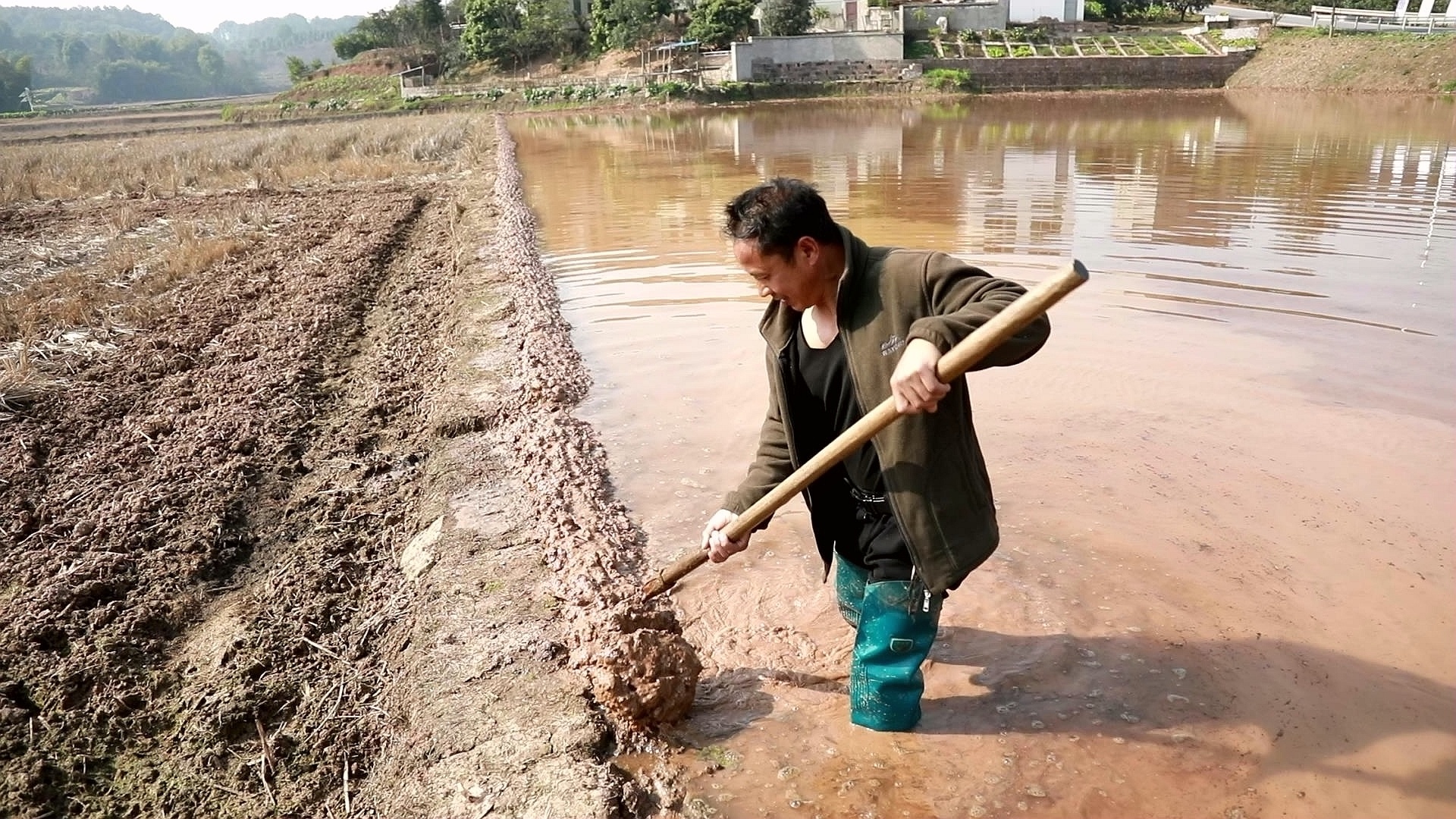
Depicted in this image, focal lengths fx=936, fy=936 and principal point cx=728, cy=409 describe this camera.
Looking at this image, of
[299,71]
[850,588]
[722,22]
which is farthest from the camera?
[299,71]

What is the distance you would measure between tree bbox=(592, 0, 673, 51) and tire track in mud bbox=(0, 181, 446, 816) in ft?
138

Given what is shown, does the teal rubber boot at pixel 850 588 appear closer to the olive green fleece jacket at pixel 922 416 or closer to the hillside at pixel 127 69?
the olive green fleece jacket at pixel 922 416

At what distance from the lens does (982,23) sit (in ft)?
136

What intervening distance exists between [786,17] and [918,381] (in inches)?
1727

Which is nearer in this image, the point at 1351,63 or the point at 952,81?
the point at 1351,63

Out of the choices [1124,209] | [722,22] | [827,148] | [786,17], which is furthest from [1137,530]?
[786,17]

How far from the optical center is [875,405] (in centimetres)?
207

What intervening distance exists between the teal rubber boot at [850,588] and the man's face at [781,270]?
79 cm

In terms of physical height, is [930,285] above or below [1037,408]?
above

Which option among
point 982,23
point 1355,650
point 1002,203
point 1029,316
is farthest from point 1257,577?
point 982,23

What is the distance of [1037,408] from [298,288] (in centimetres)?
609

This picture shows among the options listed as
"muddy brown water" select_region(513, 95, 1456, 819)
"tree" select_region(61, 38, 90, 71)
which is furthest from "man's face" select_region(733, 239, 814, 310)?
"tree" select_region(61, 38, 90, 71)

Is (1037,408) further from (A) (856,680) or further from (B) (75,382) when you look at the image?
(B) (75,382)

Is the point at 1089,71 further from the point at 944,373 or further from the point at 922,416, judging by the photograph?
the point at 944,373
